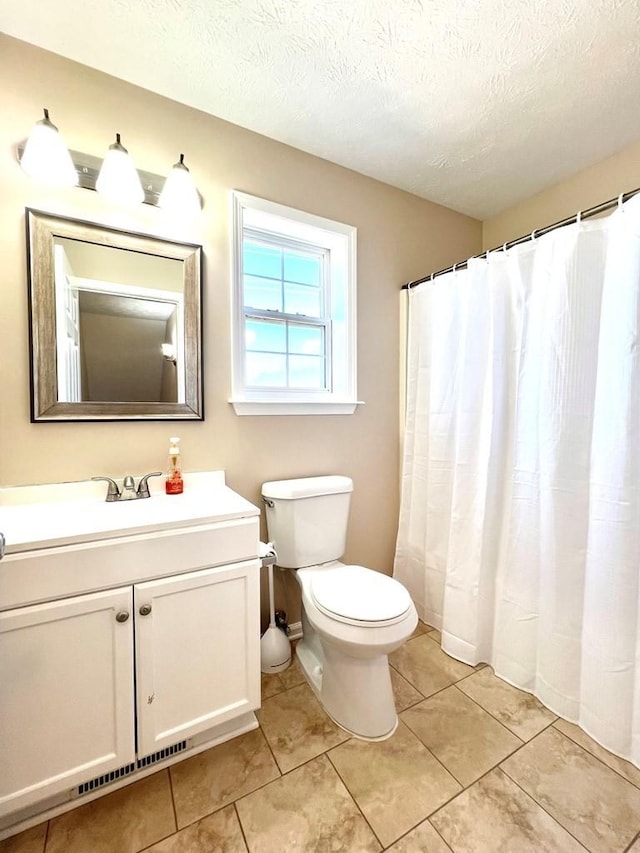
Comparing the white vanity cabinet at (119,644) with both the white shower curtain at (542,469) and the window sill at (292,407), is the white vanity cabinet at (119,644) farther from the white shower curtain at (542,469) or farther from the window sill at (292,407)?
the white shower curtain at (542,469)

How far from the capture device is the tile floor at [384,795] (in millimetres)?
974

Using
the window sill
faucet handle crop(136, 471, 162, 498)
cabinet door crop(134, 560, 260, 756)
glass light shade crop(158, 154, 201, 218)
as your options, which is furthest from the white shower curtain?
faucet handle crop(136, 471, 162, 498)

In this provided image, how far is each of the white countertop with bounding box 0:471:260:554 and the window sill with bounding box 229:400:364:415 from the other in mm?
364

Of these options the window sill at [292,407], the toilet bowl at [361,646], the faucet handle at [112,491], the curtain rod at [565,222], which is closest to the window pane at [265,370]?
the window sill at [292,407]

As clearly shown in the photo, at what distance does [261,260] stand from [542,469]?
158 cm

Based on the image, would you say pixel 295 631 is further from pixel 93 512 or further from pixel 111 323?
pixel 111 323

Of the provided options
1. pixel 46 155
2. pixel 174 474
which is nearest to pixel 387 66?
pixel 46 155

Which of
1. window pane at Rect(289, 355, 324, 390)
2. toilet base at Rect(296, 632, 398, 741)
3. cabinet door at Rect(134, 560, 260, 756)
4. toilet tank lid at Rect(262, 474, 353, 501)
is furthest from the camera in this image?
window pane at Rect(289, 355, 324, 390)

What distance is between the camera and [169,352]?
4.87 feet

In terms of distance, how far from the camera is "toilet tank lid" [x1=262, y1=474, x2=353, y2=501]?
159 cm

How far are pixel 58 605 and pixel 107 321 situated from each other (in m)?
0.97

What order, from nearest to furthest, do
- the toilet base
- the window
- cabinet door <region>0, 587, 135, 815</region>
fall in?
cabinet door <region>0, 587, 135, 815</region> → the toilet base → the window

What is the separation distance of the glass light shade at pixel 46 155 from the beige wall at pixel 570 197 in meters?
2.26

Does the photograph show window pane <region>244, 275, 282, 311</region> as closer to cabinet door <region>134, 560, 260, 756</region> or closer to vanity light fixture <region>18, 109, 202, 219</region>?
vanity light fixture <region>18, 109, 202, 219</region>
